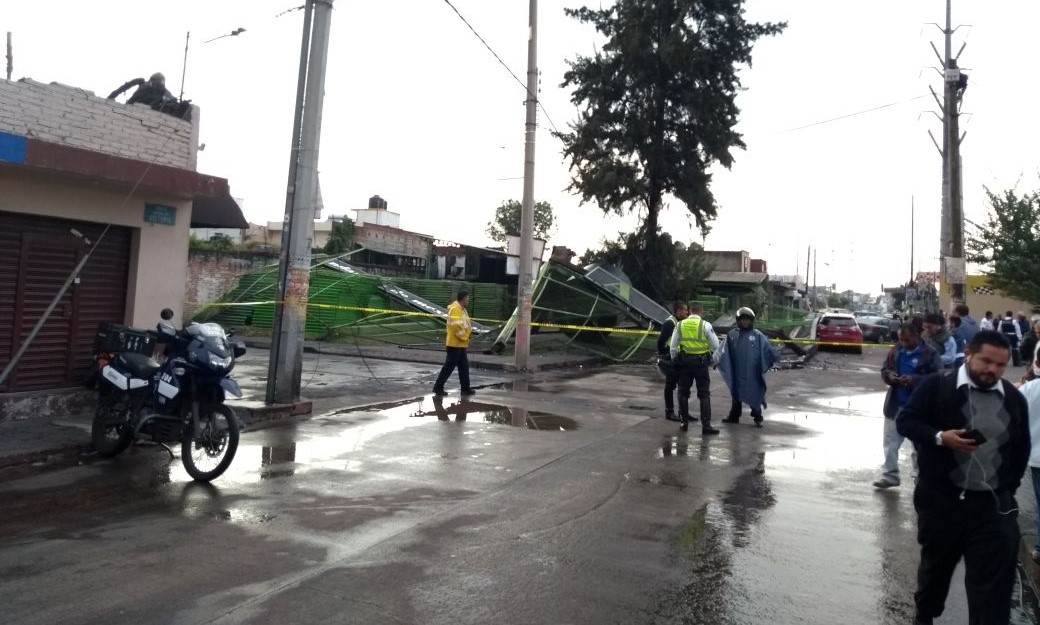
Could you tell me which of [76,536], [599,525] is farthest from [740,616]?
[76,536]

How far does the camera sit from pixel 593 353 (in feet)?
72.2

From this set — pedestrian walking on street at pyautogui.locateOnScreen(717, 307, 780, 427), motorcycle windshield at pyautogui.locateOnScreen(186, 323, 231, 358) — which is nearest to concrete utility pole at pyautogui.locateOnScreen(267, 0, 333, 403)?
motorcycle windshield at pyautogui.locateOnScreen(186, 323, 231, 358)

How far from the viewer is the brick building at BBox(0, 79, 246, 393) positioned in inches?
347

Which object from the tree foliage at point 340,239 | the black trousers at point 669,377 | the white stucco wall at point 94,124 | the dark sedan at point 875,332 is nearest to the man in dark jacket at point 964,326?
the black trousers at point 669,377

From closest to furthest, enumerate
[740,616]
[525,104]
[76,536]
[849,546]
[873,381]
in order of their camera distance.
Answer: [740,616], [76,536], [849,546], [525,104], [873,381]

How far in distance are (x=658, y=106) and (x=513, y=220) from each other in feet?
107

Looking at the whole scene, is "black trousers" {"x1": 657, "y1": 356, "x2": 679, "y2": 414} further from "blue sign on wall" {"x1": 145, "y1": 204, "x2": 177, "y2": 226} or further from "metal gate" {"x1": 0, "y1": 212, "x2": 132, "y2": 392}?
"metal gate" {"x1": 0, "y1": 212, "x2": 132, "y2": 392}

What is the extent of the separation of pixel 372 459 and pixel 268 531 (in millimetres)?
2491

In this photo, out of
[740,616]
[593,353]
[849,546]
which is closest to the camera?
[740,616]

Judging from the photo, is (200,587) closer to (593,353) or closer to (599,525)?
(599,525)

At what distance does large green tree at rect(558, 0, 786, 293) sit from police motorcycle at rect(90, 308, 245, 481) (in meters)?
24.0

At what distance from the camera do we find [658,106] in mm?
30406

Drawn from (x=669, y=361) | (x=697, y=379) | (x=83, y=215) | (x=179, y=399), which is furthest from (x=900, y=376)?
(x=83, y=215)

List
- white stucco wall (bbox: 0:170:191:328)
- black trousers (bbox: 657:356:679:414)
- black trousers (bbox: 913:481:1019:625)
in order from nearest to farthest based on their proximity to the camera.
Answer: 1. black trousers (bbox: 913:481:1019:625)
2. white stucco wall (bbox: 0:170:191:328)
3. black trousers (bbox: 657:356:679:414)
